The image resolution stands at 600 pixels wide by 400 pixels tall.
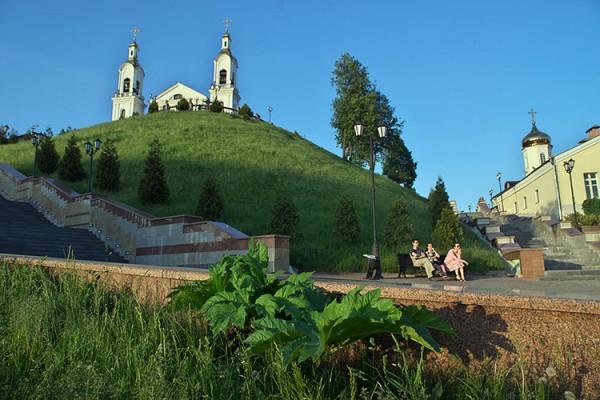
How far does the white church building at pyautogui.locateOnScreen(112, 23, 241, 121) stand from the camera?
7931cm

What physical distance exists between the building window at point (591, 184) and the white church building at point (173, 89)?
5851 cm

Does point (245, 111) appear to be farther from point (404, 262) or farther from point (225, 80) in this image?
point (404, 262)

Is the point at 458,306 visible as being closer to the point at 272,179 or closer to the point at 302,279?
the point at 302,279

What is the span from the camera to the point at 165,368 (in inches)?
111

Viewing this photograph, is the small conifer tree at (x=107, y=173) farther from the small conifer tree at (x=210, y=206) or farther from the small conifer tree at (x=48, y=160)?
the small conifer tree at (x=210, y=206)

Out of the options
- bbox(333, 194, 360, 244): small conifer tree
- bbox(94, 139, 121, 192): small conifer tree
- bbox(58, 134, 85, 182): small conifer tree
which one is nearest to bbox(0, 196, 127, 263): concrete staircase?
bbox(94, 139, 121, 192): small conifer tree

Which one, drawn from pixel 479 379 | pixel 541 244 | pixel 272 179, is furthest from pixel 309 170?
pixel 479 379

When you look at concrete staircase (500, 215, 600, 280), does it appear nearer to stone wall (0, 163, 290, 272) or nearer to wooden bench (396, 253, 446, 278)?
wooden bench (396, 253, 446, 278)

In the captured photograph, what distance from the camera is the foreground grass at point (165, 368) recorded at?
2523 mm

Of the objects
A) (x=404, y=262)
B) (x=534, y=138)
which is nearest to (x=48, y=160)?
(x=404, y=262)

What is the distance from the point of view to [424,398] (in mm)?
2305

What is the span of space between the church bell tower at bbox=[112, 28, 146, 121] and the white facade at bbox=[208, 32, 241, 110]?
13729mm

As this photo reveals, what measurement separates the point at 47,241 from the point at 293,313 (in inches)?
537

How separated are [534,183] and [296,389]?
39575mm
